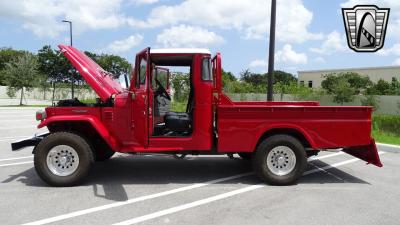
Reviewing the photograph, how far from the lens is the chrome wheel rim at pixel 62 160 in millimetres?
6840

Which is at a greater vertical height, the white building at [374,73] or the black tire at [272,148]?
the white building at [374,73]

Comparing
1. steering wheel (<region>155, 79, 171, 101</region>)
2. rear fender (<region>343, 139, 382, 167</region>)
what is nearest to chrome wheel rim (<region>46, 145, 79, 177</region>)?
steering wheel (<region>155, 79, 171, 101</region>)

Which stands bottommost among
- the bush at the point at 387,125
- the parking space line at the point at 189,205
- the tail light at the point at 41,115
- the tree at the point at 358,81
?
the parking space line at the point at 189,205

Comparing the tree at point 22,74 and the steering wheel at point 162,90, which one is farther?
the tree at point 22,74

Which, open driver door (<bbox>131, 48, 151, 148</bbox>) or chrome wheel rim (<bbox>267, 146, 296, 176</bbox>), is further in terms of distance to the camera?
chrome wheel rim (<bbox>267, 146, 296, 176</bbox>)

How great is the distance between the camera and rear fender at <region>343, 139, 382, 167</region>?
7.32m

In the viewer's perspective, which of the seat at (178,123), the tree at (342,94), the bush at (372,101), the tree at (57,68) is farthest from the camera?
the tree at (342,94)

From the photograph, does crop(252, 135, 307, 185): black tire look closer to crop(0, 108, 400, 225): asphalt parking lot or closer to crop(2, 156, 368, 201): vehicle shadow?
crop(0, 108, 400, 225): asphalt parking lot

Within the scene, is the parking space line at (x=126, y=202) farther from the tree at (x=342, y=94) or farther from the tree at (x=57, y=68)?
the tree at (x=342, y=94)

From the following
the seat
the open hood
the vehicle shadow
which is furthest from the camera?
the open hood

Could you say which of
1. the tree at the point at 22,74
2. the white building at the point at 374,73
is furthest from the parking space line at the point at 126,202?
the white building at the point at 374,73

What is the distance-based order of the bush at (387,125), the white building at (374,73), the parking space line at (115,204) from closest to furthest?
the parking space line at (115,204) → the bush at (387,125) → the white building at (374,73)

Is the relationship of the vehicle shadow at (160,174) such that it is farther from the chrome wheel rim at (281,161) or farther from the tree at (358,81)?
the tree at (358,81)

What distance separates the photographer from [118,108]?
7.08 metres
